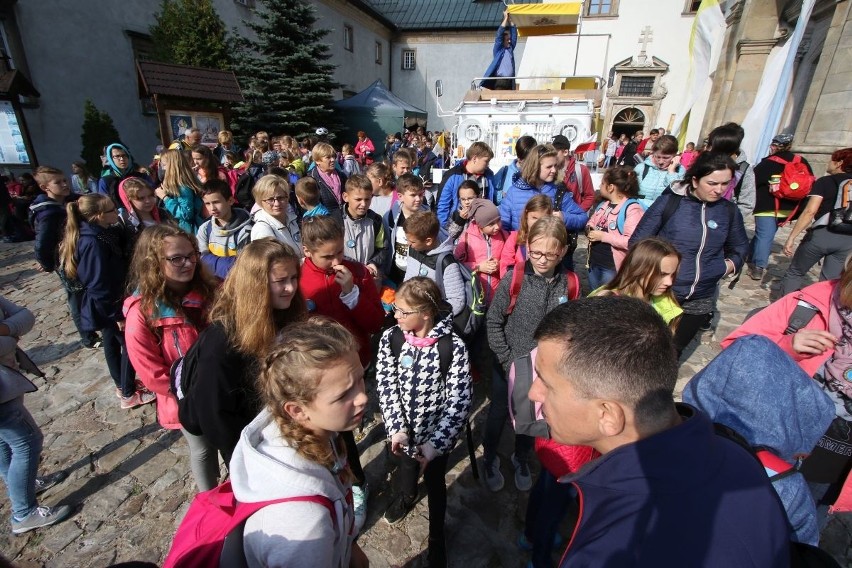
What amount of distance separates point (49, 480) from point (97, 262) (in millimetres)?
1652

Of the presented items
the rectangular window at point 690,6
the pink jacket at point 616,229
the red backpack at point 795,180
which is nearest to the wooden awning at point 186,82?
the pink jacket at point 616,229

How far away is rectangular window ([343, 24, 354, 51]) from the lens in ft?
84.4

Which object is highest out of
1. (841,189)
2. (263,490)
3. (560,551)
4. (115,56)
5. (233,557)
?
(115,56)

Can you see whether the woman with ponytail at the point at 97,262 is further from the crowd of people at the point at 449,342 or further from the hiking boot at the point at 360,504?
the hiking boot at the point at 360,504

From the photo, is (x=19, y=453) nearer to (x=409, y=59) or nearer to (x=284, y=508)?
(x=284, y=508)

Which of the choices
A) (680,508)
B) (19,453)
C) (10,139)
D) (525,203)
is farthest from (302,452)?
(10,139)

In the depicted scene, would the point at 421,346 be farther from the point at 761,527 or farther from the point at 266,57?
the point at 266,57

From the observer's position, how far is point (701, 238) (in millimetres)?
3084

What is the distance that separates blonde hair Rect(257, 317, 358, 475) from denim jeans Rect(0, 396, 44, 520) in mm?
1965

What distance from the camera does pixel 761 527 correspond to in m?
0.91

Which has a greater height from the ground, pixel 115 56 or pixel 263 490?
pixel 115 56

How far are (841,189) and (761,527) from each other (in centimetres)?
520

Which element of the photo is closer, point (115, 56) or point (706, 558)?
point (706, 558)

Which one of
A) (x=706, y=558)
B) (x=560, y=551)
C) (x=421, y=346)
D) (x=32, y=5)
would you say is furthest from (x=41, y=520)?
(x=32, y=5)
